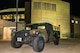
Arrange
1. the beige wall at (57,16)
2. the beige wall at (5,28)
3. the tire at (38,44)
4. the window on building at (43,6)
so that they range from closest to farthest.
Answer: the tire at (38,44), the beige wall at (5,28), the window on building at (43,6), the beige wall at (57,16)

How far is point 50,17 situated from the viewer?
5794cm

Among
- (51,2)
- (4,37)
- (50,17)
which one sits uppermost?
(51,2)

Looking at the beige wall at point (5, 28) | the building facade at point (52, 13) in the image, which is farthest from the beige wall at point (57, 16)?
the beige wall at point (5, 28)

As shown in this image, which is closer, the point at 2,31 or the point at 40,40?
the point at 40,40

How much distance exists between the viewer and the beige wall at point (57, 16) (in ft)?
184

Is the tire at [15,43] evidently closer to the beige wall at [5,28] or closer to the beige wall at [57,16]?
the beige wall at [5,28]

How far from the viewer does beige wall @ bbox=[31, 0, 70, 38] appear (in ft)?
184

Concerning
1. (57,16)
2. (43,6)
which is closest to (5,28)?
(43,6)

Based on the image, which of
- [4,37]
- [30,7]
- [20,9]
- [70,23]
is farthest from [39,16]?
[20,9]

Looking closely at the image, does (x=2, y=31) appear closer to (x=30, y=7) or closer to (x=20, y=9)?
(x=30, y=7)

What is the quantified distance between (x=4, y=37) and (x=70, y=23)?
29.2 meters

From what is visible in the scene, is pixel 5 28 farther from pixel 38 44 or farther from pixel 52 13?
pixel 38 44

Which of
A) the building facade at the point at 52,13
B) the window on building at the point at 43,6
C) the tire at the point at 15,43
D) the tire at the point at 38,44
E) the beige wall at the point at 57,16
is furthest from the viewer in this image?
the beige wall at the point at 57,16

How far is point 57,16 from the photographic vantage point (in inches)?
2350
